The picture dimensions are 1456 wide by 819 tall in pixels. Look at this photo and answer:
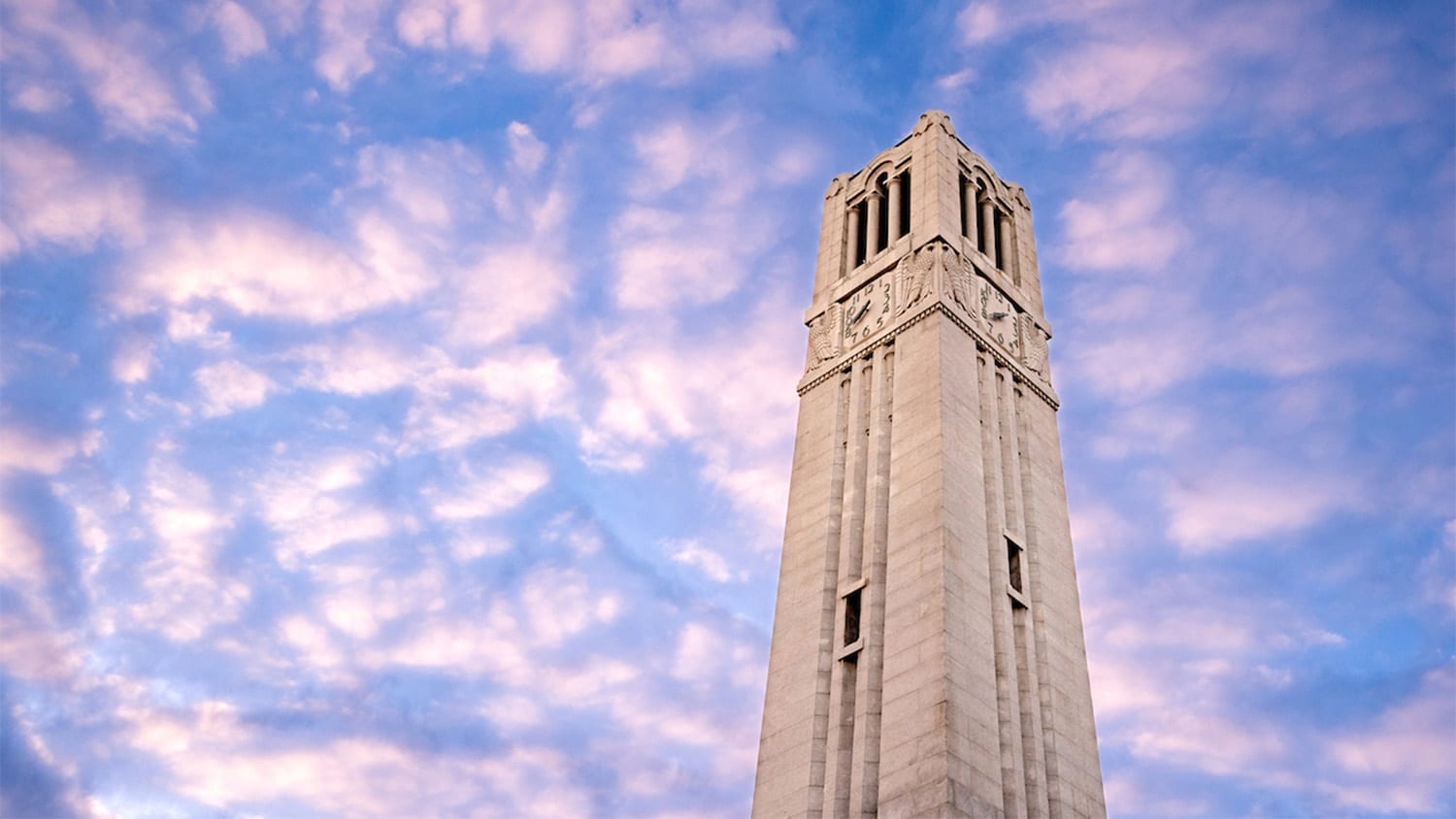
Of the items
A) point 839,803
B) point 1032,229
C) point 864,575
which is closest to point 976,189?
point 1032,229

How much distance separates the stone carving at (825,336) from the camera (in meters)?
48.4

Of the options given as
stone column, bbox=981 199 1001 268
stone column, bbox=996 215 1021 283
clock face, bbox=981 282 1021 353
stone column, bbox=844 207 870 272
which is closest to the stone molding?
clock face, bbox=981 282 1021 353

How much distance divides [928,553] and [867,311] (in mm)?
14538

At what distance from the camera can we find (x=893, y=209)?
2092 inches

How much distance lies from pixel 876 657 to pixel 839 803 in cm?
437

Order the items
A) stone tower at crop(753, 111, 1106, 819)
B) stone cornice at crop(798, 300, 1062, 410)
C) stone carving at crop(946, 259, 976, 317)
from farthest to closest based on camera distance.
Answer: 1. stone carving at crop(946, 259, 976, 317)
2. stone cornice at crop(798, 300, 1062, 410)
3. stone tower at crop(753, 111, 1106, 819)

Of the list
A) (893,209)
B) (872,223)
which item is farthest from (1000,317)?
(872,223)

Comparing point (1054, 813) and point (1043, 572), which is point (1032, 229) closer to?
point (1043, 572)

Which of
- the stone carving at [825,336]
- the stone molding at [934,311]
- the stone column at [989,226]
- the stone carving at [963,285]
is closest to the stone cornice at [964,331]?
the stone molding at [934,311]

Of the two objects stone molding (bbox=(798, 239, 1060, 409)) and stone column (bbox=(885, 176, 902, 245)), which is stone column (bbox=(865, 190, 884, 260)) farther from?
stone molding (bbox=(798, 239, 1060, 409))

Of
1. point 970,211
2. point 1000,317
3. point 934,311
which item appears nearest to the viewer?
point 934,311

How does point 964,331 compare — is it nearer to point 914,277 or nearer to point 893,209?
point 914,277

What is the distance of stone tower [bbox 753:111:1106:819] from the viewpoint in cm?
3334

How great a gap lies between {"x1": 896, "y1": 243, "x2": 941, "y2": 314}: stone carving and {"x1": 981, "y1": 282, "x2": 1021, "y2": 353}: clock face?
262cm
